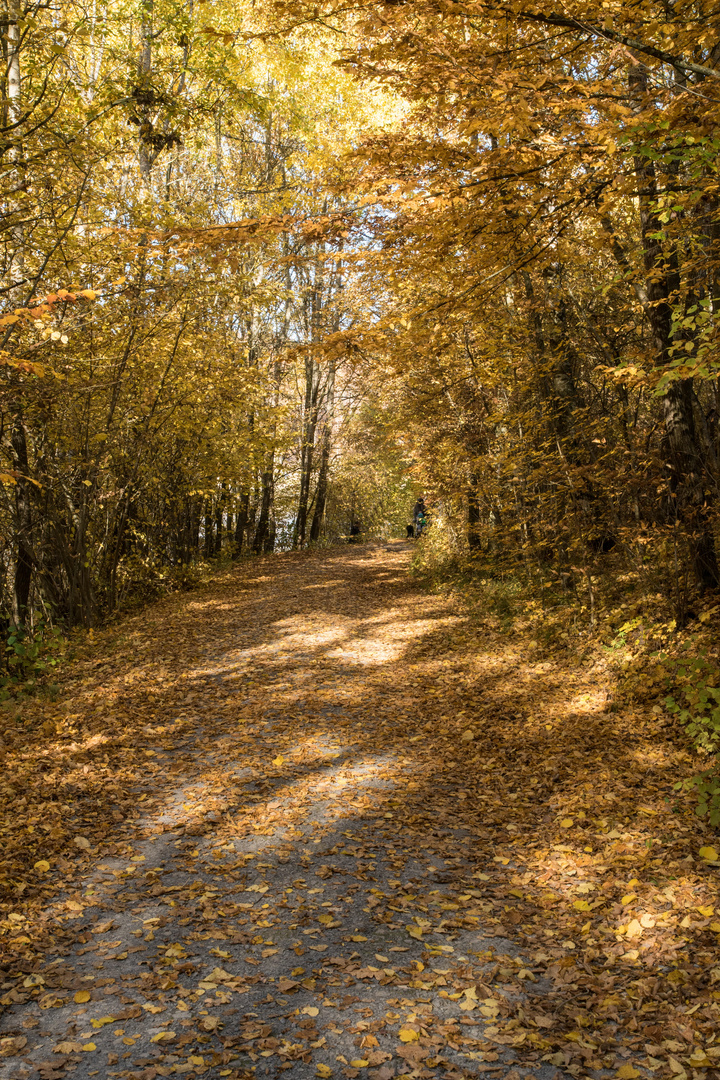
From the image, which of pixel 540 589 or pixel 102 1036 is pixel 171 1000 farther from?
pixel 540 589

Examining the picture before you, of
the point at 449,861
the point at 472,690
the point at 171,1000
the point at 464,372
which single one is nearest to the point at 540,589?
the point at 472,690

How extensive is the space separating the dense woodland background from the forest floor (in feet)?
7.68

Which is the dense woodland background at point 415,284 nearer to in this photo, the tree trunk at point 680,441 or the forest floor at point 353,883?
the tree trunk at point 680,441

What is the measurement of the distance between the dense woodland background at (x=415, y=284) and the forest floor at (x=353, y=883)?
234 centimetres

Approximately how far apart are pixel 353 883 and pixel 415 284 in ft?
26.3

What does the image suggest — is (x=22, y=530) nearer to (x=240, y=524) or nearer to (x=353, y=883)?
(x=353, y=883)

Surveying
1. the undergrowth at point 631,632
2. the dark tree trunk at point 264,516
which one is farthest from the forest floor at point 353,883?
the dark tree trunk at point 264,516

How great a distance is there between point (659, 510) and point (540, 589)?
2775 mm

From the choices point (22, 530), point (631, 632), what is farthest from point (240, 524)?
point (631, 632)

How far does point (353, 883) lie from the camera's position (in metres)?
4.25

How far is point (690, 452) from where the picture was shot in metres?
6.79

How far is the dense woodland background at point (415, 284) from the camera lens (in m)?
4.96

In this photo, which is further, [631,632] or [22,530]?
[22,530]

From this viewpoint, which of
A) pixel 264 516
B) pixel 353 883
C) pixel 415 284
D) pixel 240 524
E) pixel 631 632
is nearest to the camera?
pixel 353 883
